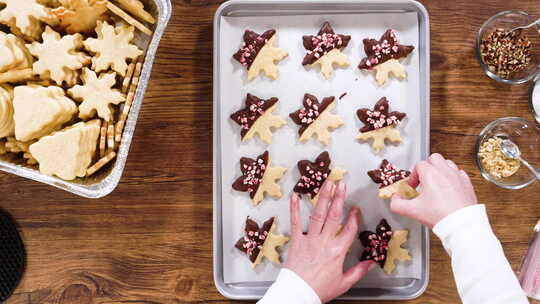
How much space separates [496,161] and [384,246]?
1.07 feet

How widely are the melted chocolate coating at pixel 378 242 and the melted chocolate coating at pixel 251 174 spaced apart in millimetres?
267

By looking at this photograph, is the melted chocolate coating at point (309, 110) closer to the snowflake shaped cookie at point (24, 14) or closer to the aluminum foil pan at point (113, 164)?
the aluminum foil pan at point (113, 164)

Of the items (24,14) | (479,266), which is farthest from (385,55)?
(24,14)

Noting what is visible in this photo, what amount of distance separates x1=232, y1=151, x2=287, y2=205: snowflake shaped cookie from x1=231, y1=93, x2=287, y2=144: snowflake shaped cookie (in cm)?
5

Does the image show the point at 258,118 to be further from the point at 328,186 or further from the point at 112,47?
the point at 112,47

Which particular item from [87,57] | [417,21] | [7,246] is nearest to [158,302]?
[7,246]

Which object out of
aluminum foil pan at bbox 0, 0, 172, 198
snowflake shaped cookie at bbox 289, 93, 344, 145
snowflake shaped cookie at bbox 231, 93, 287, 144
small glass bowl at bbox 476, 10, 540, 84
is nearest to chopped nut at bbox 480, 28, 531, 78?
small glass bowl at bbox 476, 10, 540, 84

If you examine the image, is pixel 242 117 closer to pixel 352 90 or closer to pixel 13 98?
pixel 352 90

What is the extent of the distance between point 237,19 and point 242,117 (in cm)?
23

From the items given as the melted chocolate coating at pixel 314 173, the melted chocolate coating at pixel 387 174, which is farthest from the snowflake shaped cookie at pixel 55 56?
the melted chocolate coating at pixel 387 174

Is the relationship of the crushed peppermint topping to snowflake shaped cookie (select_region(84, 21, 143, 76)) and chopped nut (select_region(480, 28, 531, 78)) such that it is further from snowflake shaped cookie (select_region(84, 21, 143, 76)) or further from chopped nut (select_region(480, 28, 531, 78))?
snowflake shaped cookie (select_region(84, 21, 143, 76))

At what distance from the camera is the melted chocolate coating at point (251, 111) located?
1.08 m

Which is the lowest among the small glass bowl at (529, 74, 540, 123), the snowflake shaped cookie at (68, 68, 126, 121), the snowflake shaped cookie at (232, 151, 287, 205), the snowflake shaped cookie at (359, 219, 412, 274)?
the snowflake shaped cookie at (359, 219, 412, 274)

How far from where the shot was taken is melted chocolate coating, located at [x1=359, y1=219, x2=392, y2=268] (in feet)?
3.59
